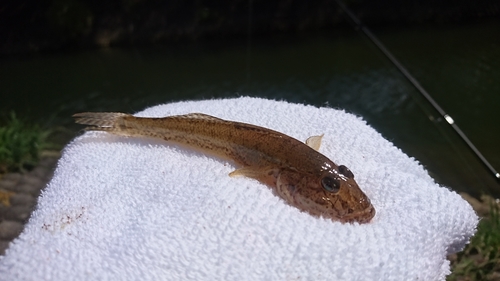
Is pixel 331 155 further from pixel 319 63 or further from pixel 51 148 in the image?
pixel 319 63

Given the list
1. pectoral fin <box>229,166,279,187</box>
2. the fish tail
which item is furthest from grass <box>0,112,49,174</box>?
pectoral fin <box>229,166,279,187</box>

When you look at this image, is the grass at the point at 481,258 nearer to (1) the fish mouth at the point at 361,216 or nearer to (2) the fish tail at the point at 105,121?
(1) the fish mouth at the point at 361,216

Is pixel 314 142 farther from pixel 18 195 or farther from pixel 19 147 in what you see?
pixel 19 147

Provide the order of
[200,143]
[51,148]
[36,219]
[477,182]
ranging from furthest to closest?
[51,148] → [477,182] → [200,143] → [36,219]

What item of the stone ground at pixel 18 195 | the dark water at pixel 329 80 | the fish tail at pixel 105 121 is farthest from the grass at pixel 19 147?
the fish tail at pixel 105 121

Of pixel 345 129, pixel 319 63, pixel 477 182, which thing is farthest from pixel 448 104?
pixel 345 129
